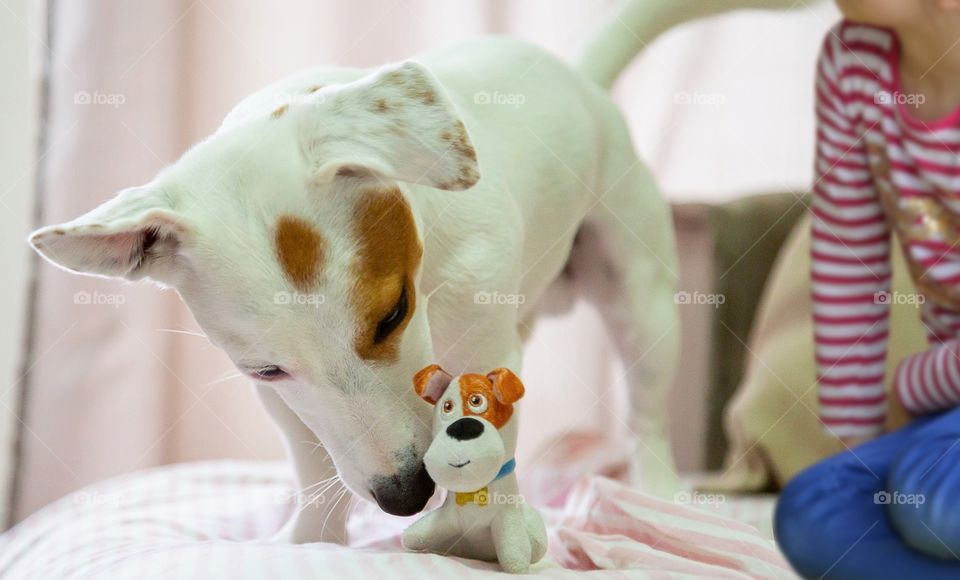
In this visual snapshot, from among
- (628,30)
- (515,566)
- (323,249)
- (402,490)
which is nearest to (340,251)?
(323,249)

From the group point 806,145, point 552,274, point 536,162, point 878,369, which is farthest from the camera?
point 806,145

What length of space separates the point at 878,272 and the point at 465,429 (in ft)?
2.72

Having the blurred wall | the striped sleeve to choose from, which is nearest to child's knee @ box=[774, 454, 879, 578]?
the striped sleeve

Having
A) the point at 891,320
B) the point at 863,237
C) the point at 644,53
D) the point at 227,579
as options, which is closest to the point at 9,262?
the point at 227,579

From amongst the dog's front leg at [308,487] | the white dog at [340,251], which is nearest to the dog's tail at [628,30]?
the white dog at [340,251]

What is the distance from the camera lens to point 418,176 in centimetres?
86

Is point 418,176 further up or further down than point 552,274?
further up

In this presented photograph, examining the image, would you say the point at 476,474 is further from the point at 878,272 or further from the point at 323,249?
the point at 878,272

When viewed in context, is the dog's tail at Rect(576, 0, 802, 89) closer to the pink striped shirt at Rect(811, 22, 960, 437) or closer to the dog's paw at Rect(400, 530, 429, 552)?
the pink striped shirt at Rect(811, 22, 960, 437)

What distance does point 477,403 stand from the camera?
2.86ft

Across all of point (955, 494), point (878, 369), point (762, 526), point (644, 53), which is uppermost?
point (644, 53)

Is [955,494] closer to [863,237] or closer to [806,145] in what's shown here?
[863,237]

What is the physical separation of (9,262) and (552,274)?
30.9 inches

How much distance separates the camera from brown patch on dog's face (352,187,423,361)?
867mm
